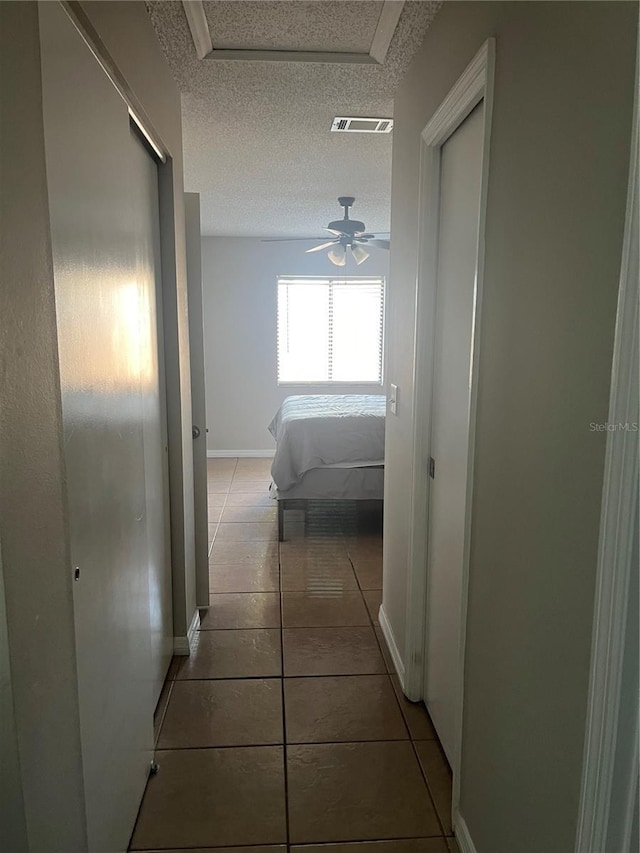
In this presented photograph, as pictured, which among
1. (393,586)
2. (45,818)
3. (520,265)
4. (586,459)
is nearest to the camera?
(586,459)

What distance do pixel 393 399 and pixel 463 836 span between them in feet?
5.27

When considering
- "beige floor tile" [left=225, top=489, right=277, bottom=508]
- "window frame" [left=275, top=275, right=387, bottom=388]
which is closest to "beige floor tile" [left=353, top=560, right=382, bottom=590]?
"beige floor tile" [left=225, top=489, right=277, bottom=508]

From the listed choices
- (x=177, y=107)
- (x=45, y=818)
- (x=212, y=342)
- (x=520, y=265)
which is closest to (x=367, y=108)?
(x=177, y=107)

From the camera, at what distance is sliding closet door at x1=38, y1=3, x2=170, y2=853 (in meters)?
1.14

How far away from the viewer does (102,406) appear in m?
1.39

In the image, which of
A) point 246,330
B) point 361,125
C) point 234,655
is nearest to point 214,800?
point 234,655

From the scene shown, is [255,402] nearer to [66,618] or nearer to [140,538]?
[140,538]

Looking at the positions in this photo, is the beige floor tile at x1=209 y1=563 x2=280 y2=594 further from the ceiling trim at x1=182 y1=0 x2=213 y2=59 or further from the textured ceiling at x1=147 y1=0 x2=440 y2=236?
the ceiling trim at x1=182 y1=0 x2=213 y2=59

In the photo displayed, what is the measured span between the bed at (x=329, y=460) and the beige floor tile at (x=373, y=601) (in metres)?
0.99

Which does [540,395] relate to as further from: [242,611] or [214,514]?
[214,514]

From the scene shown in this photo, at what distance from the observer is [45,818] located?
1.09 m

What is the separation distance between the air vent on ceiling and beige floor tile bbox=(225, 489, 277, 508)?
294 centimetres

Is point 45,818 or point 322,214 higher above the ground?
point 322,214

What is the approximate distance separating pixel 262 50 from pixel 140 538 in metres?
1.78
